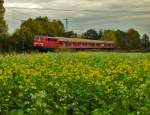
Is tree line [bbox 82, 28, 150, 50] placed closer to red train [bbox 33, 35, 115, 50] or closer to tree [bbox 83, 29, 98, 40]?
tree [bbox 83, 29, 98, 40]

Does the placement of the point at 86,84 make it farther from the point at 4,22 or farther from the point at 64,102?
the point at 4,22

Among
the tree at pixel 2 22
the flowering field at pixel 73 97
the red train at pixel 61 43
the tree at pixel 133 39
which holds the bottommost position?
the tree at pixel 133 39

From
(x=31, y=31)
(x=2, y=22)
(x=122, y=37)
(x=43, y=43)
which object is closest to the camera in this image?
(x=2, y=22)

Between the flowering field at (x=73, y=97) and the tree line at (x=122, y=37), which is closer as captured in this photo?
the flowering field at (x=73, y=97)

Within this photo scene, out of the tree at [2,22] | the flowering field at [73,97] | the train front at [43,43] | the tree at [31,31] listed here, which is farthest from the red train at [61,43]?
the flowering field at [73,97]

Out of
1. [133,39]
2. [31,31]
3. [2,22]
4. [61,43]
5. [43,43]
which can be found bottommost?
[133,39]

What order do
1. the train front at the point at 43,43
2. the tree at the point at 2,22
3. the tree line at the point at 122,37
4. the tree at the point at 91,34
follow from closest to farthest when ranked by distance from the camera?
the tree at the point at 2,22, the train front at the point at 43,43, the tree line at the point at 122,37, the tree at the point at 91,34

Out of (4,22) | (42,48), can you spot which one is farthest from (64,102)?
(42,48)

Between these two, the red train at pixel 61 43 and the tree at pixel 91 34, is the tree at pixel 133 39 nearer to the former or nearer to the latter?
the tree at pixel 91 34

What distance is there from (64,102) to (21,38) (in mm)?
63881

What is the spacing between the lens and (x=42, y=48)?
67.1 m

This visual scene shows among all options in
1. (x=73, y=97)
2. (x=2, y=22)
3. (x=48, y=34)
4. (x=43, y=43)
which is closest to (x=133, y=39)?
(x=48, y=34)

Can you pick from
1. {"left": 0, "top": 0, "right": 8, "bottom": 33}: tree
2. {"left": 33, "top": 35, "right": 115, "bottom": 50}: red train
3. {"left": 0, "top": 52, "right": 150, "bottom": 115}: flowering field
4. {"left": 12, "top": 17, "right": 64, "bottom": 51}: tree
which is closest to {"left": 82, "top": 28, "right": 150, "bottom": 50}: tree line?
{"left": 12, "top": 17, "right": 64, "bottom": 51}: tree

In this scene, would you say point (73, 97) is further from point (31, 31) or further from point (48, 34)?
point (48, 34)
